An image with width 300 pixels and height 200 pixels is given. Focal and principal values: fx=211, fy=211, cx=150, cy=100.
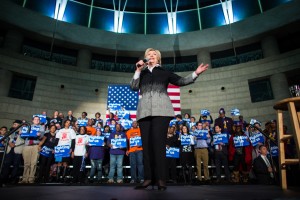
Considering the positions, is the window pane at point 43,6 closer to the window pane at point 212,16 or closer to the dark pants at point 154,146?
the window pane at point 212,16

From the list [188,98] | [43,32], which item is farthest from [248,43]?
[43,32]

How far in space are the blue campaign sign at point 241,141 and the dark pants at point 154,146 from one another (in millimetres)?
4706

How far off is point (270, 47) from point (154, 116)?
13107 millimetres

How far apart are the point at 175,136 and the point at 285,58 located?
9.38 m

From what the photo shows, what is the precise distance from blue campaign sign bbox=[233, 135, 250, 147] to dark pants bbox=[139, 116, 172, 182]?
4706 mm

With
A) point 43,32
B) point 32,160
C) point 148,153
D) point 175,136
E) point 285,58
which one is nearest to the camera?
point 148,153

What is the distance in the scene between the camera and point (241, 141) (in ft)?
20.8

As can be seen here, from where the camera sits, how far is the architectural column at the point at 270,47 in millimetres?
12750

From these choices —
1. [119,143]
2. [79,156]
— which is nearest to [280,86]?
[119,143]

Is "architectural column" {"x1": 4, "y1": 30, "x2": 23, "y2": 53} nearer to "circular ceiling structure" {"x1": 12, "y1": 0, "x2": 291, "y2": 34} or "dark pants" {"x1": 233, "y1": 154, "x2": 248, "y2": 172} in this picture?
"circular ceiling structure" {"x1": 12, "y1": 0, "x2": 291, "y2": 34}

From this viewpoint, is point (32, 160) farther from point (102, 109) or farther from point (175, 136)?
point (102, 109)

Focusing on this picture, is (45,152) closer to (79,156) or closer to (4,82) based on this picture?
(79,156)

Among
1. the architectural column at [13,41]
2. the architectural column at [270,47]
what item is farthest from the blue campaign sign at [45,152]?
the architectural column at [270,47]

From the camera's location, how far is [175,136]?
6711 millimetres
